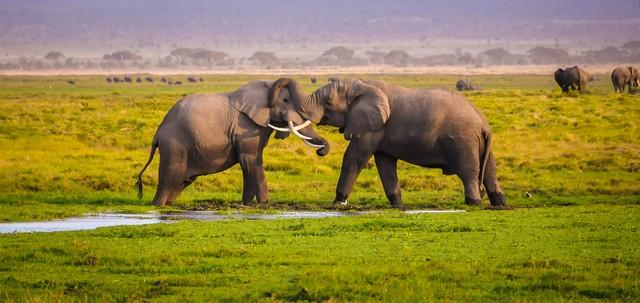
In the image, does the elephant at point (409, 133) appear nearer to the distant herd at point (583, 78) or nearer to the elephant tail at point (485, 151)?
the elephant tail at point (485, 151)

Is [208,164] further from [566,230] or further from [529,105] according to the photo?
[529,105]

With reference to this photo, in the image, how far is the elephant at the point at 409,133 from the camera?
71.1 feet

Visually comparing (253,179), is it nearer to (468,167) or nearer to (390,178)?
(390,178)

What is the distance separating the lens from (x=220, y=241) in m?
16.6

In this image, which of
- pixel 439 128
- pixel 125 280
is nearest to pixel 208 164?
pixel 439 128

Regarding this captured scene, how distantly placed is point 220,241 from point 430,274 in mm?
3778

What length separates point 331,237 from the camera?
17.0 meters

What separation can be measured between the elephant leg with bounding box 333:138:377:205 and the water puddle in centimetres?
94

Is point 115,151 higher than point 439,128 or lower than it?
lower

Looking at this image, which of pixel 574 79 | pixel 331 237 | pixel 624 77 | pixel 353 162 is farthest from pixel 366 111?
pixel 624 77

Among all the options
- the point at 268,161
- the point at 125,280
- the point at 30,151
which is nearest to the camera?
the point at 125,280

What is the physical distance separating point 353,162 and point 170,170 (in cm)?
310

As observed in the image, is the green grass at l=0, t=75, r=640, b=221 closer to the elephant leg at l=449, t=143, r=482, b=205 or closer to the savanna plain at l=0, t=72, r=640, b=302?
the savanna plain at l=0, t=72, r=640, b=302

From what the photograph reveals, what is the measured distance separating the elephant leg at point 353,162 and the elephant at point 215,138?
0.67 metres
